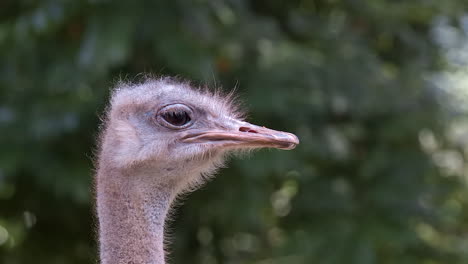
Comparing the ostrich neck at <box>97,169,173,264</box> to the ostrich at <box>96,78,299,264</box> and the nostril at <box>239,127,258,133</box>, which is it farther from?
the nostril at <box>239,127,258,133</box>

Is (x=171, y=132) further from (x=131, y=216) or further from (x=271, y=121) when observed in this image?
(x=271, y=121)

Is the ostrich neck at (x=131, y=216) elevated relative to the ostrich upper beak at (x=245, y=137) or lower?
lower

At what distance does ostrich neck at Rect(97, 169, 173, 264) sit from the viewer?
2.73m

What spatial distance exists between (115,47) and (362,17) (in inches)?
84.7

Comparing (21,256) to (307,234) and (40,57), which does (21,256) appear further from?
(307,234)

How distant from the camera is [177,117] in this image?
10.0 feet

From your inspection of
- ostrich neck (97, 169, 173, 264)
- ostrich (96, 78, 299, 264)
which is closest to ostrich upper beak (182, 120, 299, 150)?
ostrich (96, 78, 299, 264)

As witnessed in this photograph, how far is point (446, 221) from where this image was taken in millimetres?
6031

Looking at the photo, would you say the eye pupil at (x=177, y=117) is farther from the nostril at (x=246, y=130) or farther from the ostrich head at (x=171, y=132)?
the nostril at (x=246, y=130)

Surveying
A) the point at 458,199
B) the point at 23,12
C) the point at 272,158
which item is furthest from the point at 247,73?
the point at 458,199

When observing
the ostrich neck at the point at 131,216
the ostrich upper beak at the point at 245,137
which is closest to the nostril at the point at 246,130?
the ostrich upper beak at the point at 245,137

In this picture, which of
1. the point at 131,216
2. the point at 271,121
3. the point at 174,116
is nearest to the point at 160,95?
the point at 174,116

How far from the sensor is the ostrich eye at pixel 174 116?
9.94 ft

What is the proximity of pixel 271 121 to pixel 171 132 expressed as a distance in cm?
248
